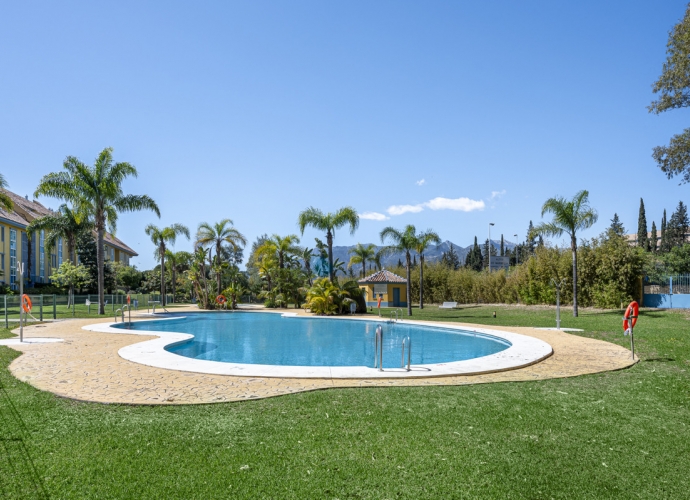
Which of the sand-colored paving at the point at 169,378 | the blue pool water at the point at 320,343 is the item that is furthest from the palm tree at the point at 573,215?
the sand-colored paving at the point at 169,378

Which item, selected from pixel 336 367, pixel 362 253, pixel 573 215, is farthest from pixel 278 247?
pixel 336 367

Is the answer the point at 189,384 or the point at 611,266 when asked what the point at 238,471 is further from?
the point at 611,266

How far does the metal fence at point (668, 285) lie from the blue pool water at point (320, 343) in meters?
12.8

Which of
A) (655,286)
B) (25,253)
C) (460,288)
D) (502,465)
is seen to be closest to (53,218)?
(25,253)

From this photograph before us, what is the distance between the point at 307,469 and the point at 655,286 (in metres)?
24.2

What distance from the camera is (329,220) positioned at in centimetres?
2441

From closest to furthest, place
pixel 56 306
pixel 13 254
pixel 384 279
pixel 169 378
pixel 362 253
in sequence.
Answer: pixel 169 378
pixel 56 306
pixel 384 279
pixel 13 254
pixel 362 253

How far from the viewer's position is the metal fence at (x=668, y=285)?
2098cm

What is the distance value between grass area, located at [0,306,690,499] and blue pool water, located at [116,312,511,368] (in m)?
3.98

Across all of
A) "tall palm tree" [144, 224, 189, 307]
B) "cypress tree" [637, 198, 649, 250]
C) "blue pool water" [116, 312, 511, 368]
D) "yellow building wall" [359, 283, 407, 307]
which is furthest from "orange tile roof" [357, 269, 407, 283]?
"cypress tree" [637, 198, 649, 250]

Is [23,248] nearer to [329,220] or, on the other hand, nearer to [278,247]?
[278,247]

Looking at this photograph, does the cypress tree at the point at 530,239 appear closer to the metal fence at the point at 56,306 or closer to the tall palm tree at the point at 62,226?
the metal fence at the point at 56,306

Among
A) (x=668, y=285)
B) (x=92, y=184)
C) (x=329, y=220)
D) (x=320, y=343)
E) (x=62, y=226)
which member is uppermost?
(x=92, y=184)

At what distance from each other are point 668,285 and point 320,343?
1851cm
